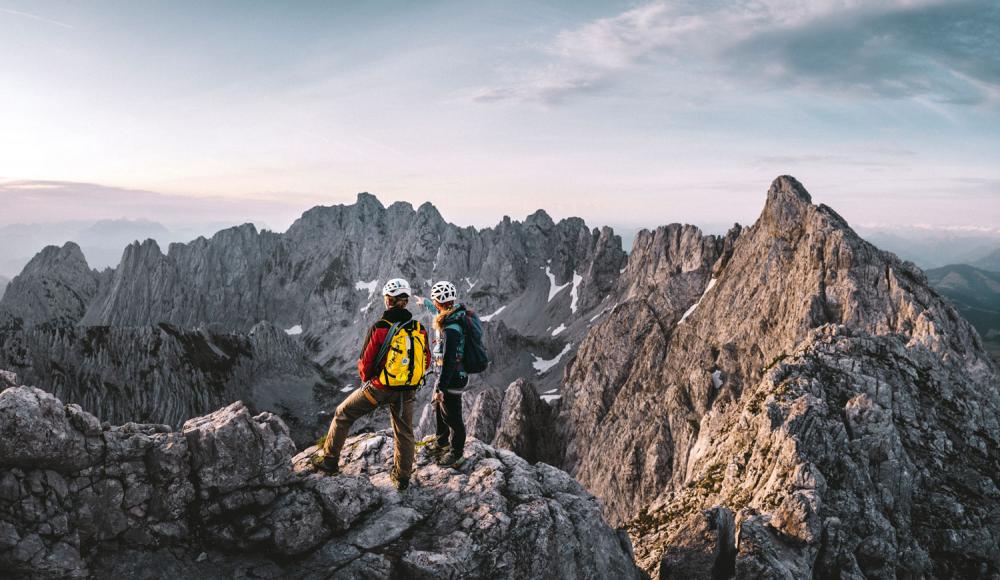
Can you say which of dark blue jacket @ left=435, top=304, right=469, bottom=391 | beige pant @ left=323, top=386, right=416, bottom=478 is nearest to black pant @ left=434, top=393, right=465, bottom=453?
dark blue jacket @ left=435, top=304, right=469, bottom=391

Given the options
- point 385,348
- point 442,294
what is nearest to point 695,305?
point 442,294

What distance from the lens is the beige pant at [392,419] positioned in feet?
44.0

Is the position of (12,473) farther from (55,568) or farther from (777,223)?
(777,223)

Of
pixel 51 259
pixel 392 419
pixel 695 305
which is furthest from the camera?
pixel 51 259

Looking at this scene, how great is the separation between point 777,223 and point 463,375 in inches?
2845

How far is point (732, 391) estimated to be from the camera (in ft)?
212

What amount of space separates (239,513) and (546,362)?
136318 millimetres

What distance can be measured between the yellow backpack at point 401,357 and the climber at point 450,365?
106 centimetres

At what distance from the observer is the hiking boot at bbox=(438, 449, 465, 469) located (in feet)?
50.0

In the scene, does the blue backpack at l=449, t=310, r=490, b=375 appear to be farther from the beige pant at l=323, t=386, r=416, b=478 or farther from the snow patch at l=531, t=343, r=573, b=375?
the snow patch at l=531, t=343, r=573, b=375

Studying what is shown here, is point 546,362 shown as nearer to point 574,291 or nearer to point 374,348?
point 574,291

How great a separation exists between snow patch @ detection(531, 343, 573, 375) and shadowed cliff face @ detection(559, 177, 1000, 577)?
6537cm

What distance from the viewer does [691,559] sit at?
48.6 ft

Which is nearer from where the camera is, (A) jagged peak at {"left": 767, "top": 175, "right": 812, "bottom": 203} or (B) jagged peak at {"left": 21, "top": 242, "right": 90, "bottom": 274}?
(A) jagged peak at {"left": 767, "top": 175, "right": 812, "bottom": 203}
